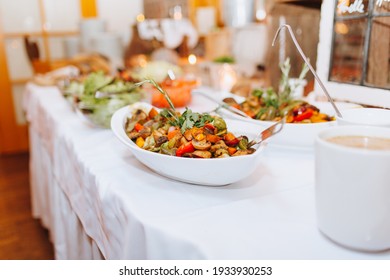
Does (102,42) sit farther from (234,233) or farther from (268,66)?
(234,233)

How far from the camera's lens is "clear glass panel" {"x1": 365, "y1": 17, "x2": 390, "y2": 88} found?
0.93 meters

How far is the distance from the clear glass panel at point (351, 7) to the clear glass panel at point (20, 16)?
3.12m

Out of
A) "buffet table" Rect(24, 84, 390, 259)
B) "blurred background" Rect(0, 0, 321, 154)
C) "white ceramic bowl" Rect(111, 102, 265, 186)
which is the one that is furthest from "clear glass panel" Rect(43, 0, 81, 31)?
"white ceramic bowl" Rect(111, 102, 265, 186)

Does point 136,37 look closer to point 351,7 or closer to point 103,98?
point 103,98

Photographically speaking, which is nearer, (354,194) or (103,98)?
(354,194)

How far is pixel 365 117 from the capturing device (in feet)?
2.15

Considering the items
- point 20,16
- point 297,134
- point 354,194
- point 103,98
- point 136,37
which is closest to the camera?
point 354,194

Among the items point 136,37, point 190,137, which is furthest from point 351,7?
point 136,37

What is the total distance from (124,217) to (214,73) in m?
1.17

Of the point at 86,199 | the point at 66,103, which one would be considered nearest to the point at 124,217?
the point at 86,199

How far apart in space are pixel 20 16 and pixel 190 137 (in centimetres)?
332

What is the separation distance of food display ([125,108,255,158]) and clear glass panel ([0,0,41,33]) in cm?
313

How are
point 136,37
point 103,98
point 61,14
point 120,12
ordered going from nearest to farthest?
1. point 103,98
2. point 136,37
3. point 61,14
4. point 120,12
